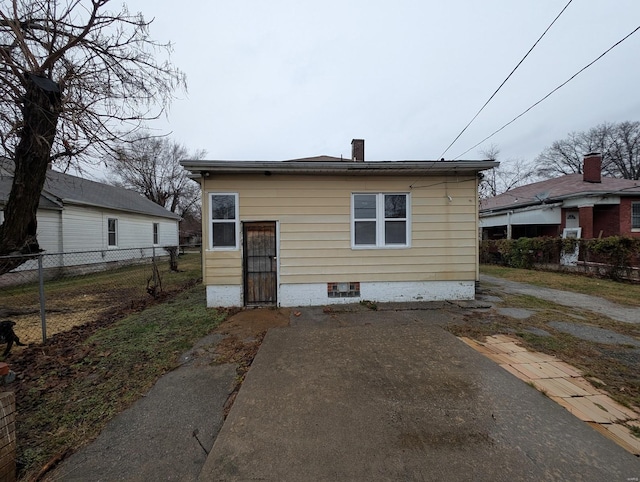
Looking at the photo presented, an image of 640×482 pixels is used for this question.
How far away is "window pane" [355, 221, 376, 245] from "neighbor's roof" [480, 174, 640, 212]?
13091 mm

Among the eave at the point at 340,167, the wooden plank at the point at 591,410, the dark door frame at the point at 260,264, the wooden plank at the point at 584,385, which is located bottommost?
the wooden plank at the point at 591,410

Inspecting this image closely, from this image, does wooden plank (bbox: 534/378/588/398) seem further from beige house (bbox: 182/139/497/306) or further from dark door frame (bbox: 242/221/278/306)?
dark door frame (bbox: 242/221/278/306)

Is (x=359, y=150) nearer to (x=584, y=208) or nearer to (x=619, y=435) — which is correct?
(x=619, y=435)

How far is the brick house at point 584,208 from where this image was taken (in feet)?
42.9

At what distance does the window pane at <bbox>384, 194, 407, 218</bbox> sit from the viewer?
6422 millimetres

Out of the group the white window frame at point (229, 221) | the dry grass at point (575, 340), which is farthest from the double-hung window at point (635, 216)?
the white window frame at point (229, 221)

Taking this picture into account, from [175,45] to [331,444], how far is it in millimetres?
6723

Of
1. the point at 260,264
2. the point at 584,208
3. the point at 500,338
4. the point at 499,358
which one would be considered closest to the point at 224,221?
the point at 260,264

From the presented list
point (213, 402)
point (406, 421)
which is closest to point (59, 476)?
point (213, 402)

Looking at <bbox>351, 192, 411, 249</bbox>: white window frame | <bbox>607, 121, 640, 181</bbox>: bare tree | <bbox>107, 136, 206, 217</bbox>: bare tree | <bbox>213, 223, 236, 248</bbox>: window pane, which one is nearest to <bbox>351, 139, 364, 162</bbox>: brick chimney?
<bbox>351, 192, 411, 249</bbox>: white window frame

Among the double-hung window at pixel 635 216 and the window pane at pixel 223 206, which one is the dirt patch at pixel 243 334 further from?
the double-hung window at pixel 635 216

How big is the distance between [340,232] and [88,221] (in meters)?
13.5

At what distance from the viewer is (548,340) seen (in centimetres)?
409

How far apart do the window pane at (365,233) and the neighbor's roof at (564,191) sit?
1309 centimetres
